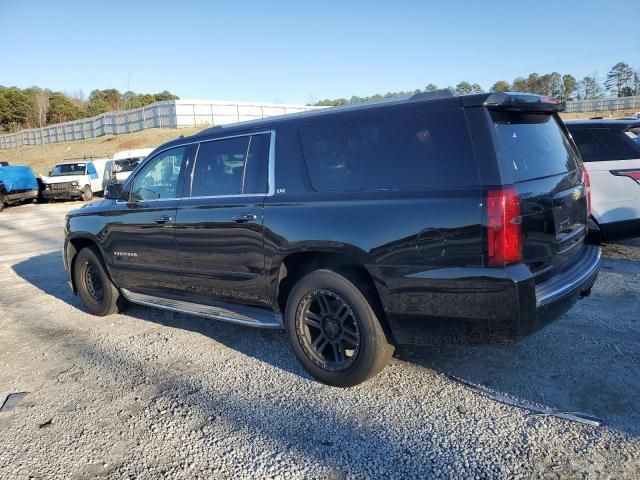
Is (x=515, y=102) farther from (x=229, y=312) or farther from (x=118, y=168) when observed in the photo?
(x=118, y=168)

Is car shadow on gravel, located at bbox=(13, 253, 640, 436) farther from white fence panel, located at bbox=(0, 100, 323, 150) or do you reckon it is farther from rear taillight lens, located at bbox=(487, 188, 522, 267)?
white fence panel, located at bbox=(0, 100, 323, 150)

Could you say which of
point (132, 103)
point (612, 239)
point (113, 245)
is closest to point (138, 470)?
point (113, 245)

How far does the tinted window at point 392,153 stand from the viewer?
308 centimetres

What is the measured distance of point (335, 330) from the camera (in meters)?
3.67

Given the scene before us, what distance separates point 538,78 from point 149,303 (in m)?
70.7

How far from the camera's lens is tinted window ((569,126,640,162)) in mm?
6367

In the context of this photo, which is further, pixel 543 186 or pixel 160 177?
pixel 160 177

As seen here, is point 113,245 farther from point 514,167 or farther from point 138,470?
point 514,167

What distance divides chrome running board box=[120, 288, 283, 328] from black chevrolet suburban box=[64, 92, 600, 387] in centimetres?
1

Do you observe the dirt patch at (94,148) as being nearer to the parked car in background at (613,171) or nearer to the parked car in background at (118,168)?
the parked car in background at (118,168)

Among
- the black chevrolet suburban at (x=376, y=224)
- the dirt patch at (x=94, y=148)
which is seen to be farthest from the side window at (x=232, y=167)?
the dirt patch at (x=94, y=148)

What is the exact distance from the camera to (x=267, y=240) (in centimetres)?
390

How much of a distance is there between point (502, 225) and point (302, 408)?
1.72 m

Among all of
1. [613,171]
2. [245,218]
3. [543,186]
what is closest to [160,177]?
[245,218]
